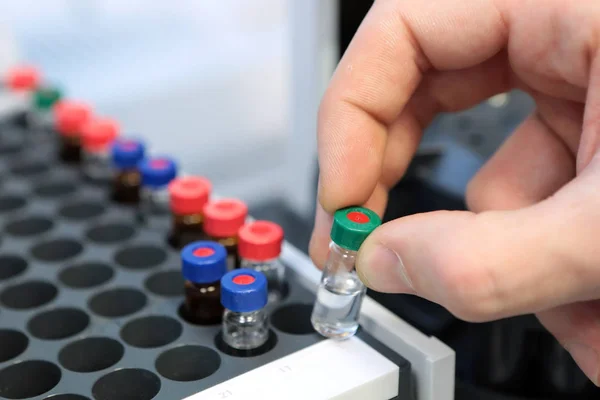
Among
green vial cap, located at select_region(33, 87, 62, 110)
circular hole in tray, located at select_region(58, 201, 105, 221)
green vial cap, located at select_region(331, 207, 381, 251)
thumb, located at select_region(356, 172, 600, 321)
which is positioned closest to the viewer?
thumb, located at select_region(356, 172, 600, 321)

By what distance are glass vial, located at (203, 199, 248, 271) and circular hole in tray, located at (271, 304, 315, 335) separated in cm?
6

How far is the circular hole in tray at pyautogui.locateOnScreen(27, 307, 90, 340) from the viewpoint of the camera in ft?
1.60

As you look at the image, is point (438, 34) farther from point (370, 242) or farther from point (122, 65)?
point (122, 65)

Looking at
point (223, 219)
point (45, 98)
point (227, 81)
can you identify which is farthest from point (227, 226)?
point (227, 81)

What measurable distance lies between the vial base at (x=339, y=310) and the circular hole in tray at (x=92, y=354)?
0.13 m

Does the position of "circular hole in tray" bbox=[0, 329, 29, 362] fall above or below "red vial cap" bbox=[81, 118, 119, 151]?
below

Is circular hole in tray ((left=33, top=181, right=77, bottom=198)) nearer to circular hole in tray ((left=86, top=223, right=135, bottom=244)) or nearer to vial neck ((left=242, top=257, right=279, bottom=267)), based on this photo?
circular hole in tray ((left=86, top=223, right=135, bottom=244))

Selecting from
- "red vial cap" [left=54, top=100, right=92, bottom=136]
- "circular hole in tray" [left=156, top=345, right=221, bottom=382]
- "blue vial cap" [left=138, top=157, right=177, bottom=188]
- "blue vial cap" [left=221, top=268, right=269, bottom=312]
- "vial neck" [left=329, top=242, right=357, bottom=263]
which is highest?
"red vial cap" [left=54, top=100, right=92, bottom=136]

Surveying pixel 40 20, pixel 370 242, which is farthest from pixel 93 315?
pixel 40 20

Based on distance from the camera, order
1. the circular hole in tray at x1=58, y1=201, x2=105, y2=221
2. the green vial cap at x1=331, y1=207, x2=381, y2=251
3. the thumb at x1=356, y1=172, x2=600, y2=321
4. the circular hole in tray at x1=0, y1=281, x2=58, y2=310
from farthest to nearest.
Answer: the circular hole in tray at x1=58, y1=201, x2=105, y2=221
the circular hole in tray at x1=0, y1=281, x2=58, y2=310
the green vial cap at x1=331, y1=207, x2=381, y2=251
the thumb at x1=356, y1=172, x2=600, y2=321

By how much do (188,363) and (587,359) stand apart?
26cm

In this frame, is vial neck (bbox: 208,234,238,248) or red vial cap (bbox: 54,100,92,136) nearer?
vial neck (bbox: 208,234,238,248)

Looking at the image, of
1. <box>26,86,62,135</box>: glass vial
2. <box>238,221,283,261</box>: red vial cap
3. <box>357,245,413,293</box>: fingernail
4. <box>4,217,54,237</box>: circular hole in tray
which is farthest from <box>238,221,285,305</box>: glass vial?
<box>26,86,62,135</box>: glass vial

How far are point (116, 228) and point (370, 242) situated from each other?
11.5 inches
